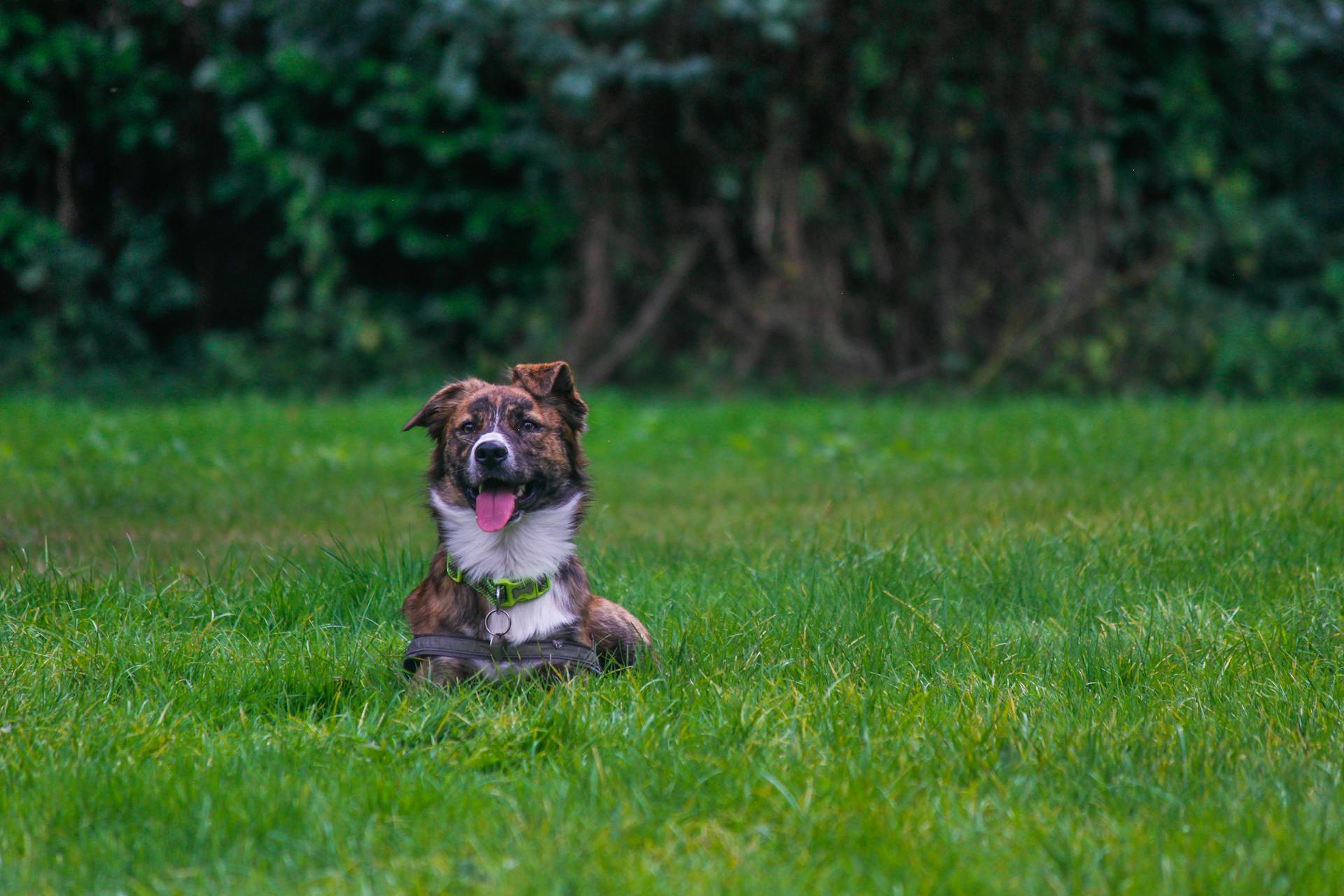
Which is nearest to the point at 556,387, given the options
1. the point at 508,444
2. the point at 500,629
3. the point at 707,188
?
the point at 508,444

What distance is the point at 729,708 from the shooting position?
347 centimetres

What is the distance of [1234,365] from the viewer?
1313cm

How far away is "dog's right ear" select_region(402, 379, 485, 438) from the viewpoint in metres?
3.88

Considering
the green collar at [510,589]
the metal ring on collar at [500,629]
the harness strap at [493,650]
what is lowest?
the harness strap at [493,650]

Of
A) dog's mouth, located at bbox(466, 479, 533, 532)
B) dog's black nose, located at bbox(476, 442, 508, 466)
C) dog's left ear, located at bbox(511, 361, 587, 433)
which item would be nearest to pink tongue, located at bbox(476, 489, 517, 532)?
dog's mouth, located at bbox(466, 479, 533, 532)

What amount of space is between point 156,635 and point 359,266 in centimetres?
1091

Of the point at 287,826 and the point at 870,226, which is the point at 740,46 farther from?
the point at 287,826

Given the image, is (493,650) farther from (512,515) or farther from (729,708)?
(729,708)

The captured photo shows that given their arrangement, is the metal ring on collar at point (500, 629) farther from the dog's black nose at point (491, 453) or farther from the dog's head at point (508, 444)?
the dog's black nose at point (491, 453)

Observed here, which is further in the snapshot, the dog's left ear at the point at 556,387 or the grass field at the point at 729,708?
the dog's left ear at the point at 556,387

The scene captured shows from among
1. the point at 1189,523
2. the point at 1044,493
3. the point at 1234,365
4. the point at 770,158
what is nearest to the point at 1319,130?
the point at 1234,365

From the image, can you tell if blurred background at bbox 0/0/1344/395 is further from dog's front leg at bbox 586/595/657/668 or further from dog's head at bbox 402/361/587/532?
dog's front leg at bbox 586/595/657/668

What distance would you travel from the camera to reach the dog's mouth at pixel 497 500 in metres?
3.56

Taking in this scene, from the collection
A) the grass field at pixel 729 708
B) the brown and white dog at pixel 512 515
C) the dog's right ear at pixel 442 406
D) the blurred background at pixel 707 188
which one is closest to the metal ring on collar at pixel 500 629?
the brown and white dog at pixel 512 515
